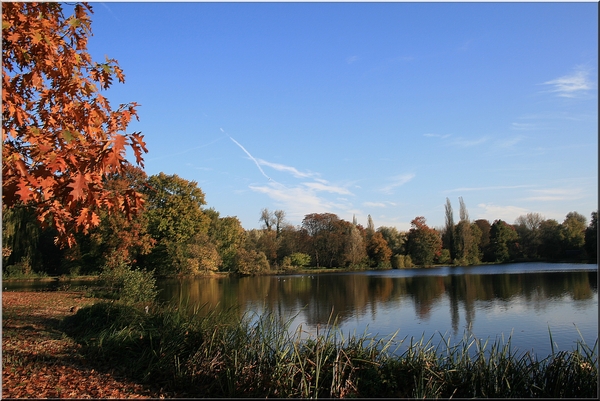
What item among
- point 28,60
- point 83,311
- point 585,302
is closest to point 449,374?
point 28,60

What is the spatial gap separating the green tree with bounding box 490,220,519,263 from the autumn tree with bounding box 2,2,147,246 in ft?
192

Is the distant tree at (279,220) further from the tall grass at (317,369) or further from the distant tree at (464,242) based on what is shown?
the tall grass at (317,369)

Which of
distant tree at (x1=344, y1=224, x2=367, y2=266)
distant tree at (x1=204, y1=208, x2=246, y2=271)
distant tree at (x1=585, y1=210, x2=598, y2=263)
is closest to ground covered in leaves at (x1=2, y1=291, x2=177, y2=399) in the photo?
distant tree at (x1=204, y1=208, x2=246, y2=271)

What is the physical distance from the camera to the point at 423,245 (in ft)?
176

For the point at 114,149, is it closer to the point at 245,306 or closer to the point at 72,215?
the point at 72,215

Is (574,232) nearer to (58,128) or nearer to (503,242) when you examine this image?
(503,242)

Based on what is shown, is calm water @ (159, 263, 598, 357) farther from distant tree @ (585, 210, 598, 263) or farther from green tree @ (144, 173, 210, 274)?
distant tree @ (585, 210, 598, 263)

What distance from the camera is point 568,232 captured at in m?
49.1

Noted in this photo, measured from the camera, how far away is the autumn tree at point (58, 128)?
3514mm

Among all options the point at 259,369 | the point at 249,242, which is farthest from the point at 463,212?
the point at 259,369

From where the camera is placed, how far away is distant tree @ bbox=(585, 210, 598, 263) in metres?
43.2

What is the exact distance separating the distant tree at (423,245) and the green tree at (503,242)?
7.56 metres

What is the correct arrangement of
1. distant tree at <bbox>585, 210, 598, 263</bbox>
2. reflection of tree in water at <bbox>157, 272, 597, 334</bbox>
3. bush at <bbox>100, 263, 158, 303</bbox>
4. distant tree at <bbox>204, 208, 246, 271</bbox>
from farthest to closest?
distant tree at <bbox>585, 210, 598, 263</bbox>
distant tree at <bbox>204, 208, 246, 271</bbox>
reflection of tree in water at <bbox>157, 272, 597, 334</bbox>
bush at <bbox>100, 263, 158, 303</bbox>

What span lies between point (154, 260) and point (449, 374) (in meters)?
32.1
